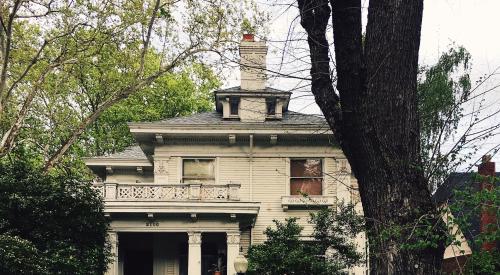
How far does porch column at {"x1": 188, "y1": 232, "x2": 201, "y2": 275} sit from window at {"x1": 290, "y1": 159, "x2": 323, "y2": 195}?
436cm

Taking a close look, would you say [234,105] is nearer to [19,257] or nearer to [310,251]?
[310,251]

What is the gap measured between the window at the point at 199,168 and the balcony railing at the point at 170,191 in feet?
6.32

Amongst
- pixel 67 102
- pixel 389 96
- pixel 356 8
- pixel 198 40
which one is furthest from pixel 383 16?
pixel 67 102

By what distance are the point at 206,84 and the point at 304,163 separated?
2470 cm

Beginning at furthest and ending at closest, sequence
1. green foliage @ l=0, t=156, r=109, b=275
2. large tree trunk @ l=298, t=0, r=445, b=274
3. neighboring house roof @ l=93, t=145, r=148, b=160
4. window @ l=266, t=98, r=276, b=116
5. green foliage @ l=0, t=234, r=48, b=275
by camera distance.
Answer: neighboring house roof @ l=93, t=145, r=148, b=160 → window @ l=266, t=98, r=276, b=116 → green foliage @ l=0, t=156, r=109, b=275 → green foliage @ l=0, t=234, r=48, b=275 → large tree trunk @ l=298, t=0, r=445, b=274

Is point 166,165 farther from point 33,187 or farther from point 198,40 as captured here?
point 33,187

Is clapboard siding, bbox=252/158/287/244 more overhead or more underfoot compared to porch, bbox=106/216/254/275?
more overhead

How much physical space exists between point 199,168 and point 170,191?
7.72 feet

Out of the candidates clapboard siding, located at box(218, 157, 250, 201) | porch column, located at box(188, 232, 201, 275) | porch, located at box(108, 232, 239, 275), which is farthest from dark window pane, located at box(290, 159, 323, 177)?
porch column, located at box(188, 232, 201, 275)

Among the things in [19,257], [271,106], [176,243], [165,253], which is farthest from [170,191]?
[19,257]

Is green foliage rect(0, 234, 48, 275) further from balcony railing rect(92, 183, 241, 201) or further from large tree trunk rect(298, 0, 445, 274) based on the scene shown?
large tree trunk rect(298, 0, 445, 274)

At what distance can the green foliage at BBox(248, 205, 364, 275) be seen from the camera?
19891 mm

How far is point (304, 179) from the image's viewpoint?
26.2 meters

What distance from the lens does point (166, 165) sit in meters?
26.0
